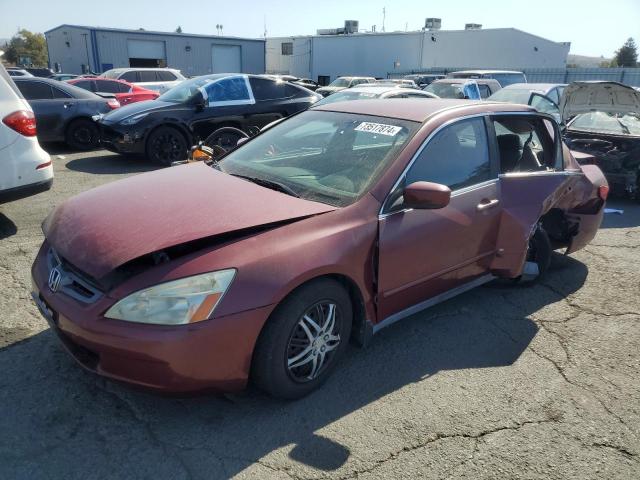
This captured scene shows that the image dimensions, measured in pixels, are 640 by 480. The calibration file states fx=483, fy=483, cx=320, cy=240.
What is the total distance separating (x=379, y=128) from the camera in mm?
3354

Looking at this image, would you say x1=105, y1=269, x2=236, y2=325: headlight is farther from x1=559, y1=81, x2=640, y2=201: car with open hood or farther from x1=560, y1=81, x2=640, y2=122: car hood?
x1=560, y1=81, x2=640, y2=122: car hood

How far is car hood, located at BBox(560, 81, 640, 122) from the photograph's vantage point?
6.77 m

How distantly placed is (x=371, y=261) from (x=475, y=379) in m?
1.03

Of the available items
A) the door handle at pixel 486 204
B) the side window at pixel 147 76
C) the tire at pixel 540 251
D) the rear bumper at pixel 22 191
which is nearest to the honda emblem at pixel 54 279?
the door handle at pixel 486 204

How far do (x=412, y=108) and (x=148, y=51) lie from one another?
37.7 meters

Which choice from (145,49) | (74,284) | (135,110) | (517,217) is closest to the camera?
(74,284)

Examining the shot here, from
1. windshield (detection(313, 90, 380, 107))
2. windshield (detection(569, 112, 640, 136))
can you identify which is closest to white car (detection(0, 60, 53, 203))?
windshield (detection(313, 90, 380, 107))

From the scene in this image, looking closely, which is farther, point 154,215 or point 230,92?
point 230,92

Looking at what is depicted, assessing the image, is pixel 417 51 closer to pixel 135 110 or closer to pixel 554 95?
pixel 554 95

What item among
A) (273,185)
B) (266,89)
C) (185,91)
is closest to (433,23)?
(266,89)

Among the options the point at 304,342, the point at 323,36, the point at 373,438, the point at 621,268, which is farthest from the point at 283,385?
the point at 323,36

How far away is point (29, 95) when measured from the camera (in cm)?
940

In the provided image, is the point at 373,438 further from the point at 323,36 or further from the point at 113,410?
the point at 323,36

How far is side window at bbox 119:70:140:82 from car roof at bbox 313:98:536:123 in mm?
17337
